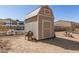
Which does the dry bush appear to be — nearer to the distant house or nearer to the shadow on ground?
the distant house

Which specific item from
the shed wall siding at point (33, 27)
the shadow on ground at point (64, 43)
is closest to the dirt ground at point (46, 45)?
the shadow on ground at point (64, 43)

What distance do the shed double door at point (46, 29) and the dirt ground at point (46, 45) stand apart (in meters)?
0.07

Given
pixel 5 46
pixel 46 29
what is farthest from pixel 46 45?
pixel 5 46

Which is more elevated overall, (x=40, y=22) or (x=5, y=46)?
(x=40, y=22)

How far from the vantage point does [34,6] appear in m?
2.21

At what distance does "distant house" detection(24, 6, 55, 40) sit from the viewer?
2.20m

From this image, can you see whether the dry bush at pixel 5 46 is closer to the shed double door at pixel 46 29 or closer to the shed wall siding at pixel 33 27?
the shed wall siding at pixel 33 27

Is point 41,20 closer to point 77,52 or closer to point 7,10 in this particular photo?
point 7,10

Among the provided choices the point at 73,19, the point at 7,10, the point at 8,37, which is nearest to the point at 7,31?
the point at 8,37

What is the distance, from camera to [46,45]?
220cm

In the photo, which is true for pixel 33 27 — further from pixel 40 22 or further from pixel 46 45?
pixel 46 45

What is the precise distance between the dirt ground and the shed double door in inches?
2.6

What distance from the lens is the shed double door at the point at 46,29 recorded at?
221 cm

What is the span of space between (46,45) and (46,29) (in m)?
0.20
